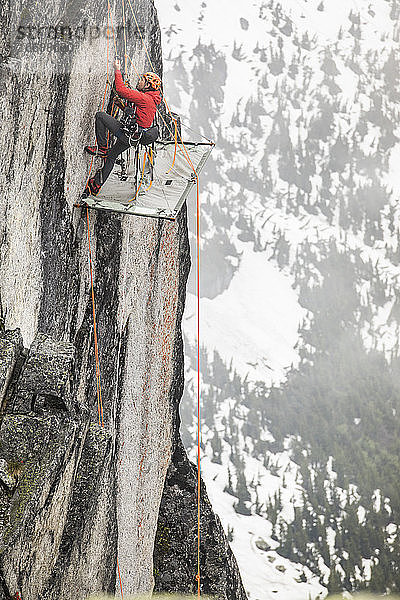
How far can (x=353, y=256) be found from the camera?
3848 inches

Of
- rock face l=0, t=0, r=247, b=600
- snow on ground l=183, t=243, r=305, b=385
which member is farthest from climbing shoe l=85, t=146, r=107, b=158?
snow on ground l=183, t=243, r=305, b=385

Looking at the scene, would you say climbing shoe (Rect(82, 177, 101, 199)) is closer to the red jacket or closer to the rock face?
the rock face

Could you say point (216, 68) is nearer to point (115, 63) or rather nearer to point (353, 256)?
point (353, 256)

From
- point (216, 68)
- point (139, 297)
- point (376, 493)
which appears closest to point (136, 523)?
point (139, 297)

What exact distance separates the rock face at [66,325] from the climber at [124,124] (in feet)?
0.55

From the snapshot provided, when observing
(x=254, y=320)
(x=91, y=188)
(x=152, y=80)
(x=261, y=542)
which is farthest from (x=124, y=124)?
(x=254, y=320)

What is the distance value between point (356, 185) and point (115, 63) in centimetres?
9865

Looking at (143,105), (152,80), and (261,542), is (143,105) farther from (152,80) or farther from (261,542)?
(261,542)

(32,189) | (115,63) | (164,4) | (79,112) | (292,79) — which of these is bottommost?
(32,189)

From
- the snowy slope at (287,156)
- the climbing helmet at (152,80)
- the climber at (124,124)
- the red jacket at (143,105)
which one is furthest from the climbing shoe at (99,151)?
the snowy slope at (287,156)

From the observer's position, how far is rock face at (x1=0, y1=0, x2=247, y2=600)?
5.84 metres

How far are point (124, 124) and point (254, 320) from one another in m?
88.0

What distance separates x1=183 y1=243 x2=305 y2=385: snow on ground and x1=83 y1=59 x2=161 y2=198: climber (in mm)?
78309

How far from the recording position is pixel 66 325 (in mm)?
7578
